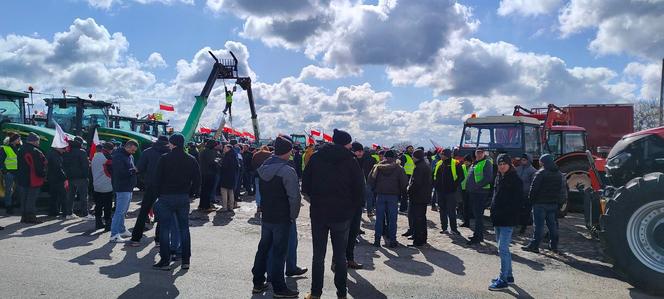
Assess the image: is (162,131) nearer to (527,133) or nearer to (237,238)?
(237,238)

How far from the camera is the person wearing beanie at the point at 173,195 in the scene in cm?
632

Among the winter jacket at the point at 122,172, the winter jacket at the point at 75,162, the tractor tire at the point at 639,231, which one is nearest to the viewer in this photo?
the tractor tire at the point at 639,231

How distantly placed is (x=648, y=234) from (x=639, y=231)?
11 cm

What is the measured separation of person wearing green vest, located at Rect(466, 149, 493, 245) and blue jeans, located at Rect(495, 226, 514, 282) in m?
2.64

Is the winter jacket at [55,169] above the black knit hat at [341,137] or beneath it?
beneath

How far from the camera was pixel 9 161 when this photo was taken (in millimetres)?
10055

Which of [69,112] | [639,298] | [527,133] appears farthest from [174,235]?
[69,112]

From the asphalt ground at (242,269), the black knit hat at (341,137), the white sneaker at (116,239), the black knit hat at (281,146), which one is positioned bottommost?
the asphalt ground at (242,269)

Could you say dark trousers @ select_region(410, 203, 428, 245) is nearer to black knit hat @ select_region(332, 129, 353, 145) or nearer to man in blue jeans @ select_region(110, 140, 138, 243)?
black knit hat @ select_region(332, 129, 353, 145)

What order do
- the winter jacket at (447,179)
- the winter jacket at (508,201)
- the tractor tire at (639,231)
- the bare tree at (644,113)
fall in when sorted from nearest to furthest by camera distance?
the tractor tire at (639,231) < the winter jacket at (508,201) < the winter jacket at (447,179) < the bare tree at (644,113)

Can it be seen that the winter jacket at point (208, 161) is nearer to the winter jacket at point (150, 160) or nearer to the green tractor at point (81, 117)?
the green tractor at point (81, 117)

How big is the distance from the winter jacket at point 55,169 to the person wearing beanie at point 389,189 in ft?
23.3

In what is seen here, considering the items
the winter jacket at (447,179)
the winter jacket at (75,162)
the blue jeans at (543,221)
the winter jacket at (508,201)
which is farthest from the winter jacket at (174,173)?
the blue jeans at (543,221)

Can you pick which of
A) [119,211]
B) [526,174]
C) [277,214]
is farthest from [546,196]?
[119,211]
